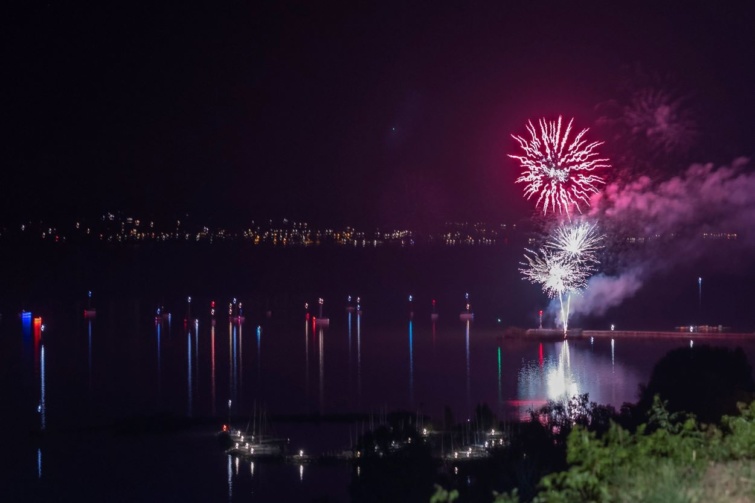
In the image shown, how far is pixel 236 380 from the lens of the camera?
31.9m

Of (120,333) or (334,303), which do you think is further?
(334,303)

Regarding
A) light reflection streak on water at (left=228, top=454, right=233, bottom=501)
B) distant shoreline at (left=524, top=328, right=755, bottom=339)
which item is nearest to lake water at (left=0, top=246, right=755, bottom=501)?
light reflection streak on water at (left=228, top=454, right=233, bottom=501)

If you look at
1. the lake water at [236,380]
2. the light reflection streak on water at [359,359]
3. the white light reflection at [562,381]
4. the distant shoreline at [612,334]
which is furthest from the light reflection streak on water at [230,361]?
the distant shoreline at [612,334]

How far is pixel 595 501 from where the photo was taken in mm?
3186

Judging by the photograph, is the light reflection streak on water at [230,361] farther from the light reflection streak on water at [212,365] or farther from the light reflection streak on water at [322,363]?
the light reflection streak on water at [322,363]

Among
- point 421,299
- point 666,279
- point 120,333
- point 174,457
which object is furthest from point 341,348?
point 666,279

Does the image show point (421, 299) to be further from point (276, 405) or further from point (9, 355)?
point (276, 405)

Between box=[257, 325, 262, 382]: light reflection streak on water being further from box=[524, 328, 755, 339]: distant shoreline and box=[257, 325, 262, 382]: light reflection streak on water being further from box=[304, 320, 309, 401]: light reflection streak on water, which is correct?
box=[524, 328, 755, 339]: distant shoreline

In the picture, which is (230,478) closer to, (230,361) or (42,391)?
(42,391)

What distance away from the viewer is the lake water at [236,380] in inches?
734

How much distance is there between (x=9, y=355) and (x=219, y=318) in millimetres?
15502

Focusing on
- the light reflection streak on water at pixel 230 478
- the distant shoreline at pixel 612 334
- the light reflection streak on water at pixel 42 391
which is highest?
the distant shoreline at pixel 612 334

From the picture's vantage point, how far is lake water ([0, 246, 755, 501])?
61.2 feet

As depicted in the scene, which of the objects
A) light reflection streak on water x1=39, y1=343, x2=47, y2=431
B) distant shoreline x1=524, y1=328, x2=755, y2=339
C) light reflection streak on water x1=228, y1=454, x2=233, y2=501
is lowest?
light reflection streak on water x1=228, y1=454, x2=233, y2=501
